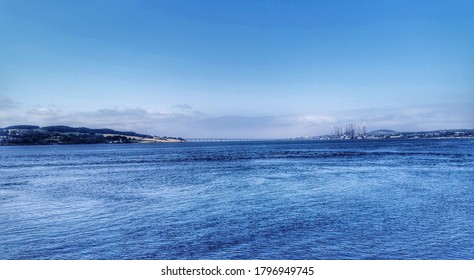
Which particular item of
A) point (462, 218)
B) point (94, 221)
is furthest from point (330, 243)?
point (94, 221)

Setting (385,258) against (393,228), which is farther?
(393,228)

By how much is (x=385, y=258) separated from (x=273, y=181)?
2206 cm

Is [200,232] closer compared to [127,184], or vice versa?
[200,232]

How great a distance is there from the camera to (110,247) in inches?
606

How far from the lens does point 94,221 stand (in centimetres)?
1983

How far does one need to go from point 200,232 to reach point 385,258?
23.5ft
